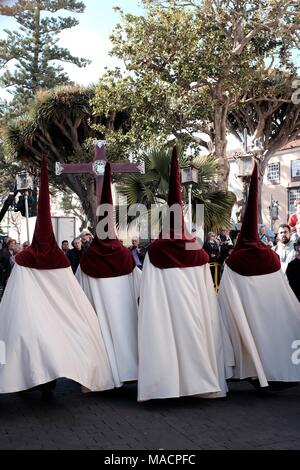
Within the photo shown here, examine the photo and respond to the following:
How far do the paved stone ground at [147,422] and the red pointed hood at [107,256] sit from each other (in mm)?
1284

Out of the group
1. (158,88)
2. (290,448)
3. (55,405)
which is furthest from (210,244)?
(290,448)

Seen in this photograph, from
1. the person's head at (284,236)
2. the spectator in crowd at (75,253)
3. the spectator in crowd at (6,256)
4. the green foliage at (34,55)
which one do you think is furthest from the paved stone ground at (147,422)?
the green foliage at (34,55)

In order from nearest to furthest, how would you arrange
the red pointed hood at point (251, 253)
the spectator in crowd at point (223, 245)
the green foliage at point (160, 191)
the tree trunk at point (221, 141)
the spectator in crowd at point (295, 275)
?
1. the red pointed hood at point (251, 253)
2. the spectator in crowd at point (295, 275)
3. the spectator in crowd at point (223, 245)
4. the green foliage at point (160, 191)
5. the tree trunk at point (221, 141)

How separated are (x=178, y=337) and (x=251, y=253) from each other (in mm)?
1214

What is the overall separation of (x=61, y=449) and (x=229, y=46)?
16.5 metres

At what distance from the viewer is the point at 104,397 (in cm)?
590

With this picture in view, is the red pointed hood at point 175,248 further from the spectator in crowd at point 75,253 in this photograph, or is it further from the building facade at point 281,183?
the building facade at point 281,183

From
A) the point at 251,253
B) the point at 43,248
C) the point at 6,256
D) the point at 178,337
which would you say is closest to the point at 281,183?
the point at 6,256

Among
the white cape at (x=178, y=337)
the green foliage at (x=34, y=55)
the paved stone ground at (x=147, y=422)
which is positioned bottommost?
the paved stone ground at (x=147, y=422)

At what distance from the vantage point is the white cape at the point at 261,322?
19.4 feet

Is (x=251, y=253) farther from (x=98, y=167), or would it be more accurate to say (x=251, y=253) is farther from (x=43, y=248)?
(x=98, y=167)

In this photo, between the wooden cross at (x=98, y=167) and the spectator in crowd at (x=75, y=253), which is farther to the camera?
the wooden cross at (x=98, y=167)

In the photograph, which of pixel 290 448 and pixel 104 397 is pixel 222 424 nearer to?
pixel 290 448

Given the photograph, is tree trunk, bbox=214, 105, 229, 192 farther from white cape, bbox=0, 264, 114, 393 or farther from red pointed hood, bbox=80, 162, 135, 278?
white cape, bbox=0, 264, 114, 393
